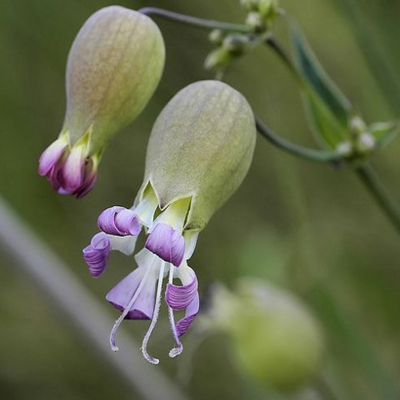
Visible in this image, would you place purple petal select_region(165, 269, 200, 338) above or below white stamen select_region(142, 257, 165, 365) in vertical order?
above

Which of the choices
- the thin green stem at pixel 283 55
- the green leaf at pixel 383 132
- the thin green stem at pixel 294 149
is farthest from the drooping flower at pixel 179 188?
the green leaf at pixel 383 132

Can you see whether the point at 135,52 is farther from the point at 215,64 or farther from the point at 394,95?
the point at 394,95

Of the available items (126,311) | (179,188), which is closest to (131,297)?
(126,311)

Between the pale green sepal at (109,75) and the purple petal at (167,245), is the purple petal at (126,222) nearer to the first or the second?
the purple petal at (167,245)

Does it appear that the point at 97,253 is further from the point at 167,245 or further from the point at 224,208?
the point at 224,208

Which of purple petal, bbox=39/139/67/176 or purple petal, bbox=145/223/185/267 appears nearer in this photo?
Result: purple petal, bbox=145/223/185/267

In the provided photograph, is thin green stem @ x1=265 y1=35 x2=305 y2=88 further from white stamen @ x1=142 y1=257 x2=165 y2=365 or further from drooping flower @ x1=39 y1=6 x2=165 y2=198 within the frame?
white stamen @ x1=142 y1=257 x2=165 y2=365

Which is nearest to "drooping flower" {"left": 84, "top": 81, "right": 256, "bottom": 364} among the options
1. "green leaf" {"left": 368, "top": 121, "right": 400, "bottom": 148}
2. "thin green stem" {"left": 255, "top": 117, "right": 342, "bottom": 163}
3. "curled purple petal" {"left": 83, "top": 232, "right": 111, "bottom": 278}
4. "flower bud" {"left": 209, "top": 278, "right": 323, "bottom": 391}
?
"curled purple petal" {"left": 83, "top": 232, "right": 111, "bottom": 278}

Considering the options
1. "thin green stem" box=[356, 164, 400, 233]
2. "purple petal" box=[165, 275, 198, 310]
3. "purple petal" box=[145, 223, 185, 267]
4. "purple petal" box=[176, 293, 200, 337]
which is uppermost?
"purple petal" box=[145, 223, 185, 267]
